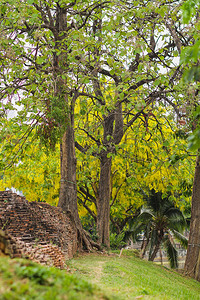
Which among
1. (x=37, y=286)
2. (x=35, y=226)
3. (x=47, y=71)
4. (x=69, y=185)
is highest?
(x=47, y=71)

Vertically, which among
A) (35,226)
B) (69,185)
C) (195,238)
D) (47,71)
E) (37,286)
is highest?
(47,71)

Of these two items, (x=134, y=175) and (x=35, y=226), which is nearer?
(x=35, y=226)

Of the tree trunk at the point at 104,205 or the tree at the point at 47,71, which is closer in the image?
the tree at the point at 47,71

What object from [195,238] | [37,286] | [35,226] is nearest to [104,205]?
[195,238]

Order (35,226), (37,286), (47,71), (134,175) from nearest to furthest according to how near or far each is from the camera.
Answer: (37,286) < (35,226) < (47,71) < (134,175)

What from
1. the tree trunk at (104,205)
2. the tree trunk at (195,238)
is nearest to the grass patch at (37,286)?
the tree trunk at (104,205)

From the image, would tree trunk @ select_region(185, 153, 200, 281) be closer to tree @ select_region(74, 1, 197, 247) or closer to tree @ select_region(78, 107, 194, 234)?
tree @ select_region(78, 107, 194, 234)

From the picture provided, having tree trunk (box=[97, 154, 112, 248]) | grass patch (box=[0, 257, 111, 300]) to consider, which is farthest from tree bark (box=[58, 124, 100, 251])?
grass patch (box=[0, 257, 111, 300])

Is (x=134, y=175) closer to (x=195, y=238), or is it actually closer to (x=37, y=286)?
(x=195, y=238)

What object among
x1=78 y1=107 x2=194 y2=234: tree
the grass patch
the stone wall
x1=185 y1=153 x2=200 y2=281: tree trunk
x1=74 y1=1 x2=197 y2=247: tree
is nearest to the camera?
the grass patch

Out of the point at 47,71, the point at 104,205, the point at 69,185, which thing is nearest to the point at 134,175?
the point at 104,205

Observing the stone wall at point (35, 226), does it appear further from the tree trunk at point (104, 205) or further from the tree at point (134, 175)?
the tree trunk at point (104, 205)

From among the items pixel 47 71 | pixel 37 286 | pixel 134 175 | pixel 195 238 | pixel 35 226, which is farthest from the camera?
pixel 134 175

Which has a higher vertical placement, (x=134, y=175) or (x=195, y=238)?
(x=134, y=175)
